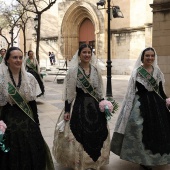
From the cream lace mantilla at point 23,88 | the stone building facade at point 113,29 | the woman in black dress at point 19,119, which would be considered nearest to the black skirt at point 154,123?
the woman in black dress at point 19,119

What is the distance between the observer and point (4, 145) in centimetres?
323

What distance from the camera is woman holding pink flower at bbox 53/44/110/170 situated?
14.3ft

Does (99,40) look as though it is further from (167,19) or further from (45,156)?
(45,156)

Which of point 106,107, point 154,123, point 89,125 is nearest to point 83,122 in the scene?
point 89,125

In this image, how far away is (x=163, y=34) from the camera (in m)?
10.0

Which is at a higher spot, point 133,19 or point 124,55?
point 133,19

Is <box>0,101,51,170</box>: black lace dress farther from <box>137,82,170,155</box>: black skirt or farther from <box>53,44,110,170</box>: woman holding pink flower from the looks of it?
<box>137,82,170,155</box>: black skirt

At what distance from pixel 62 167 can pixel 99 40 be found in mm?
20746

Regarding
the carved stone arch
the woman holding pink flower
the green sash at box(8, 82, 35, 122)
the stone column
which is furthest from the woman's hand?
the carved stone arch

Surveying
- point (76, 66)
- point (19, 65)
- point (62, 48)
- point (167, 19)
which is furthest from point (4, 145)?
point (62, 48)

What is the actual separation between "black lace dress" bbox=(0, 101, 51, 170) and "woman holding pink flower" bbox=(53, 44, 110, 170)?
83 cm

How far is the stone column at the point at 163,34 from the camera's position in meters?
9.90

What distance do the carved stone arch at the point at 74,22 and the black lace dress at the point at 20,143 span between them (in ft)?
71.9

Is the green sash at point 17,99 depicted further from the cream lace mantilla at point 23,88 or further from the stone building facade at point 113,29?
the stone building facade at point 113,29
